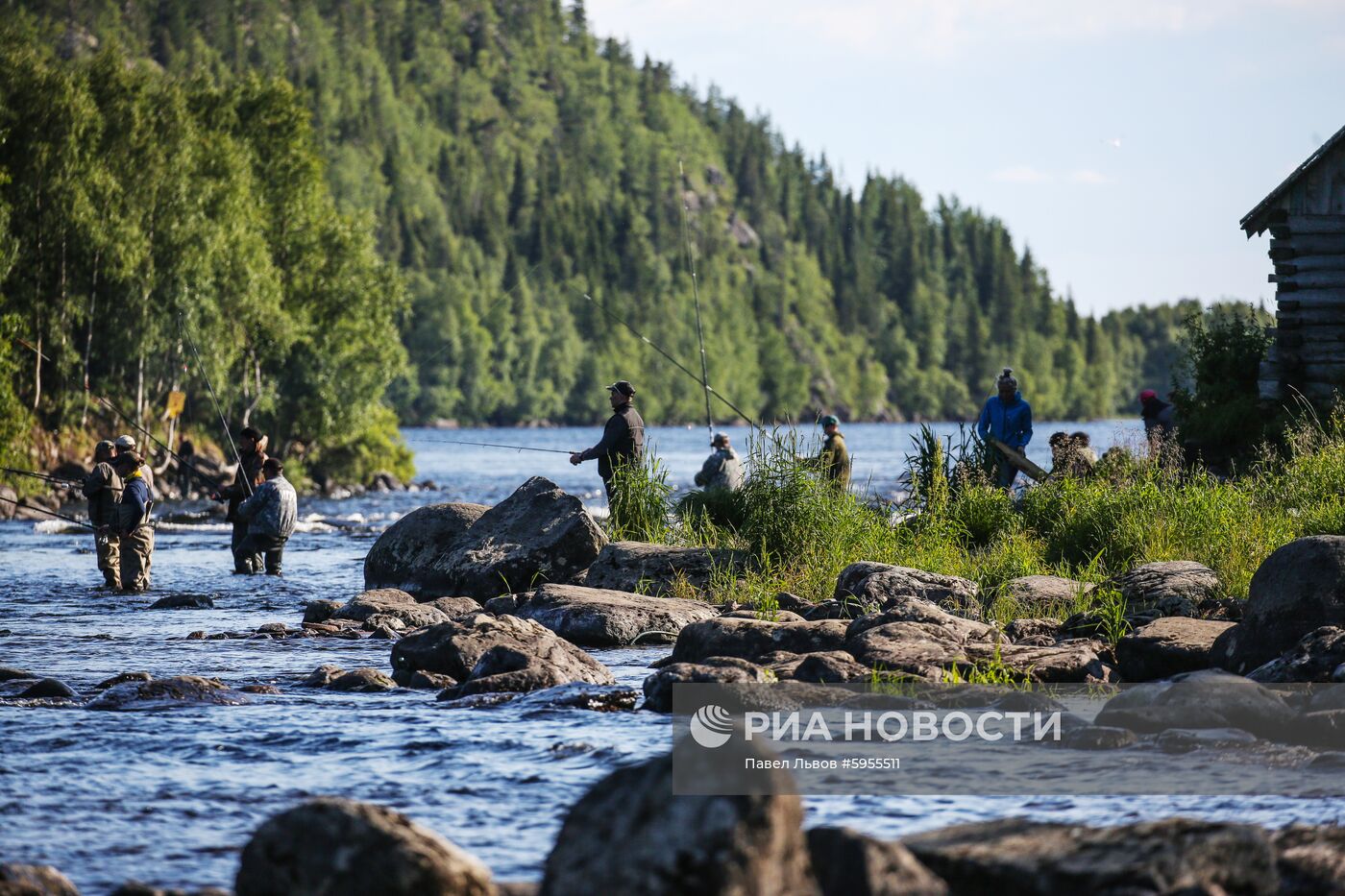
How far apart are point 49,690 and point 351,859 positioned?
233 inches

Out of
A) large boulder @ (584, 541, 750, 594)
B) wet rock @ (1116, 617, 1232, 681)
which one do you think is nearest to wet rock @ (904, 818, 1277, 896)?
wet rock @ (1116, 617, 1232, 681)

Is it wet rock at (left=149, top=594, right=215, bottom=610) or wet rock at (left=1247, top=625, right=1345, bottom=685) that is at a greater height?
wet rock at (left=1247, top=625, right=1345, bottom=685)

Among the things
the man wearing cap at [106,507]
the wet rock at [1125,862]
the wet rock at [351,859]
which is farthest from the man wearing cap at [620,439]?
the wet rock at [1125,862]

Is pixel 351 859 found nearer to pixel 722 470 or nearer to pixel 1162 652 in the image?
pixel 1162 652

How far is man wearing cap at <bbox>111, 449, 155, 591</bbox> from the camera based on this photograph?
17.3 metres

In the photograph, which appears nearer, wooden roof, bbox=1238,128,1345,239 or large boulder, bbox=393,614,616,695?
large boulder, bbox=393,614,616,695

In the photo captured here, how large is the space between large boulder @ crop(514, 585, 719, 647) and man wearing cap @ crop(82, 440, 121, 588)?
6359 millimetres

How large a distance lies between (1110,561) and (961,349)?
152 meters

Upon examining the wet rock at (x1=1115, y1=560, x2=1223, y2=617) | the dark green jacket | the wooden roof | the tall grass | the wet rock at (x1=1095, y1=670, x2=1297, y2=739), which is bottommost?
the wet rock at (x1=1095, y1=670, x2=1297, y2=739)

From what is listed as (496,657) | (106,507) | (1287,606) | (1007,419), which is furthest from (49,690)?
(1007,419)

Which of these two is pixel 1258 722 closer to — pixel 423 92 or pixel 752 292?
pixel 752 292

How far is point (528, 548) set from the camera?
15.6m

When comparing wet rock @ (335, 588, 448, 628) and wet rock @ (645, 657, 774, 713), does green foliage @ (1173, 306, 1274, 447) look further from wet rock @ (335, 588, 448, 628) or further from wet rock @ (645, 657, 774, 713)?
wet rock @ (645, 657, 774, 713)

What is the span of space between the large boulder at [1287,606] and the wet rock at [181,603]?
10.6 meters
